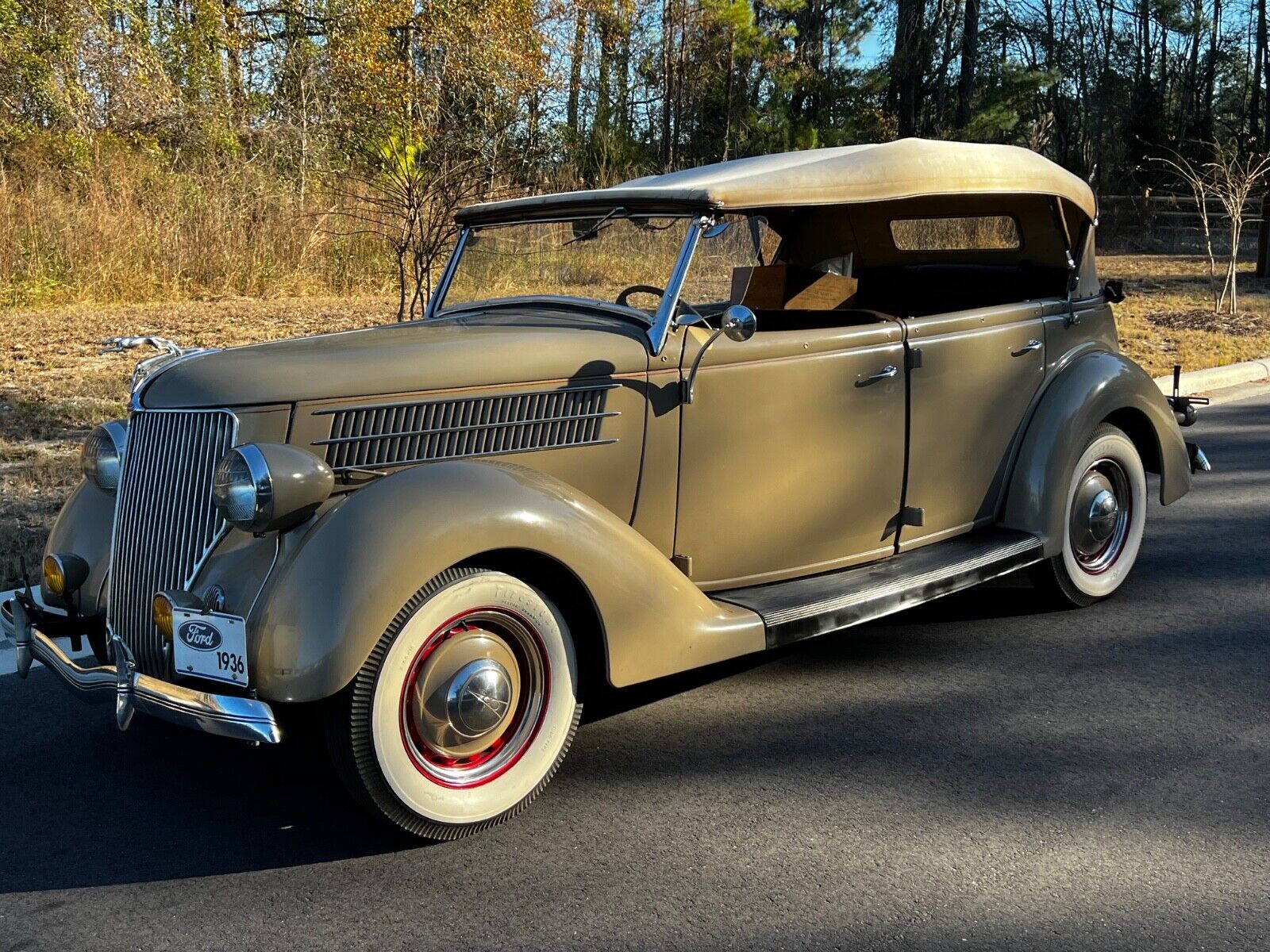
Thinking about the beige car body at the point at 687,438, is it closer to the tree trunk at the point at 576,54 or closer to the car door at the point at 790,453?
Answer: the car door at the point at 790,453

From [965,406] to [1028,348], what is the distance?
46cm

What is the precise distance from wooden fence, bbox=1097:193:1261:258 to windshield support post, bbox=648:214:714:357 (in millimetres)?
22942

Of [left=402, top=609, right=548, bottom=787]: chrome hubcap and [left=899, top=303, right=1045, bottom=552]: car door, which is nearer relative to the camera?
[left=402, top=609, right=548, bottom=787]: chrome hubcap

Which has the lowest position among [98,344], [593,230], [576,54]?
[98,344]

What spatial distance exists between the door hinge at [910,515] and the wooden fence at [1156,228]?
22.3m

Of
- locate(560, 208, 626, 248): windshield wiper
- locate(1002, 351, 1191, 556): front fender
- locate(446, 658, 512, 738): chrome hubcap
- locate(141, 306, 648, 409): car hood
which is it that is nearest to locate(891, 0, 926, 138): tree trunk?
locate(1002, 351, 1191, 556): front fender

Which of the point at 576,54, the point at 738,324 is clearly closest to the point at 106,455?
the point at 738,324

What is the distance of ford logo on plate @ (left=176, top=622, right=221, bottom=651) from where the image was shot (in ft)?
9.48

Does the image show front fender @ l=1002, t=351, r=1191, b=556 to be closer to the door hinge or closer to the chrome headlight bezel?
the door hinge

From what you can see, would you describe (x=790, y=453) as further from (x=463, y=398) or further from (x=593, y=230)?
(x=463, y=398)

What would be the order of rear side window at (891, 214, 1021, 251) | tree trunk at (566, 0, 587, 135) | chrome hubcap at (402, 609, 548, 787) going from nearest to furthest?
chrome hubcap at (402, 609, 548, 787), rear side window at (891, 214, 1021, 251), tree trunk at (566, 0, 587, 135)

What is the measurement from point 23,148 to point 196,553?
13.7 m

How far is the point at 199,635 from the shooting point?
2.92 meters

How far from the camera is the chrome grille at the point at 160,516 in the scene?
312cm
